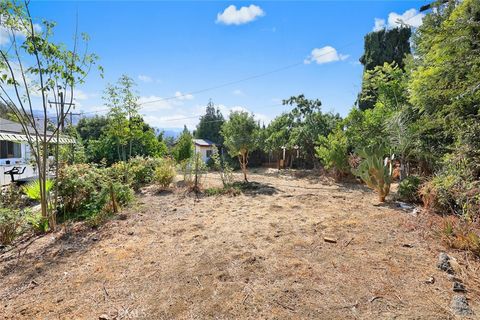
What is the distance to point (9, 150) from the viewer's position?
40.3ft

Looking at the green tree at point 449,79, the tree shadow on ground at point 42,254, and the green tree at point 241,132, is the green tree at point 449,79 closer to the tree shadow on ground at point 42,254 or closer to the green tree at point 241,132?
the green tree at point 241,132

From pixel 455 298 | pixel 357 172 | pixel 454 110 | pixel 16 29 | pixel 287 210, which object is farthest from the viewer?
pixel 357 172

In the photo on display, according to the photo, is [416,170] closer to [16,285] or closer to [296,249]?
[296,249]

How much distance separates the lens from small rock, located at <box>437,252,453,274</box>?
2896mm

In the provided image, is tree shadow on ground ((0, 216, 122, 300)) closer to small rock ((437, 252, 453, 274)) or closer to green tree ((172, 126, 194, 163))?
small rock ((437, 252, 453, 274))

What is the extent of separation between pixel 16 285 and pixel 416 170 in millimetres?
9888

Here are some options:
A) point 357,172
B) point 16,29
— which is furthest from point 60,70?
point 357,172

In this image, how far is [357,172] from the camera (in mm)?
6996

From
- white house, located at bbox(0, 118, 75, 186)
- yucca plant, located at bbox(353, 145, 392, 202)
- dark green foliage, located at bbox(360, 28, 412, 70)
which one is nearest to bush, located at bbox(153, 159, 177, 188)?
yucca plant, located at bbox(353, 145, 392, 202)

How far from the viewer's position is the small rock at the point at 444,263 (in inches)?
114

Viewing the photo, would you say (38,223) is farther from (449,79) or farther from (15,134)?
(15,134)

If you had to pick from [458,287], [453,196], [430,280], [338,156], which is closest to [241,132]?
[338,156]

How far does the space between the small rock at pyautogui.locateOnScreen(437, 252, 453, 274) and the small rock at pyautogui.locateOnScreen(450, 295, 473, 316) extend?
61 centimetres

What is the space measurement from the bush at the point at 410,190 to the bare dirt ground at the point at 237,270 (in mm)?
1239
